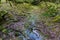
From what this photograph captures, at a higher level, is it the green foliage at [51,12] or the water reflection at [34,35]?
the green foliage at [51,12]

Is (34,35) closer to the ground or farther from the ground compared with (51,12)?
closer to the ground

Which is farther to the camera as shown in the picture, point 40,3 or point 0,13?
point 40,3

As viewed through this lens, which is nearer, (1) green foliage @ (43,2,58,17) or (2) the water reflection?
(2) the water reflection

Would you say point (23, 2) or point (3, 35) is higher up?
point (23, 2)

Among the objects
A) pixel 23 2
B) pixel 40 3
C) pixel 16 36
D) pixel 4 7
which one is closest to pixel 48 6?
pixel 40 3

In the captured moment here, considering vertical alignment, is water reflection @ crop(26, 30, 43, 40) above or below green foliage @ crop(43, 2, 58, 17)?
below

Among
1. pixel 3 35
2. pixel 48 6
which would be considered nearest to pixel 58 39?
pixel 3 35

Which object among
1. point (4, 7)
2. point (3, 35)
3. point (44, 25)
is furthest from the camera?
point (4, 7)

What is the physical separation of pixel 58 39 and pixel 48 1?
1919 millimetres

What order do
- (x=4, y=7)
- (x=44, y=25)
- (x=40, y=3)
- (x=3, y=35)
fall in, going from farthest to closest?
1. (x=40, y=3)
2. (x=4, y=7)
3. (x=44, y=25)
4. (x=3, y=35)

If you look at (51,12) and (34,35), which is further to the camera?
(51,12)

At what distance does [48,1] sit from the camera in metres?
5.05

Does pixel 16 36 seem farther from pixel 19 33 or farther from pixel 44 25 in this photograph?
pixel 44 25

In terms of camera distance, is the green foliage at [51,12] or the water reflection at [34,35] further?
the green foliage at [51,12]
